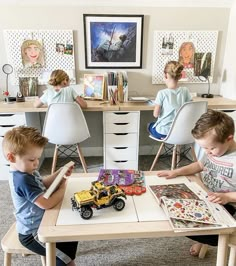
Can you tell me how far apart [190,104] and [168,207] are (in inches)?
50.7

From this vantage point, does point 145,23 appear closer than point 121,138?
No

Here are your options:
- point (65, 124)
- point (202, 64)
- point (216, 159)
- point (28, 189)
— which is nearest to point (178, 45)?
point (202, 64)

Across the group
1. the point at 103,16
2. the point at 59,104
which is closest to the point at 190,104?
the point at 59,104

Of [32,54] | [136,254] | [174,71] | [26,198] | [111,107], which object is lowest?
[136,254]

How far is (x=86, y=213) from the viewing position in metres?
0.91

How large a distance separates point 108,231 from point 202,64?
2.59m

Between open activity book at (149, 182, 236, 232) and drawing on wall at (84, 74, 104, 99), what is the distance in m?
1.78

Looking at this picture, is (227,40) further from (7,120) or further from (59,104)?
(7,120)

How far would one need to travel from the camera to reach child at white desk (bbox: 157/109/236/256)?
113cm

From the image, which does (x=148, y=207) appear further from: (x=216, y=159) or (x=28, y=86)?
(x=28, y=86)

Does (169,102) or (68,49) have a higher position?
(68,49)

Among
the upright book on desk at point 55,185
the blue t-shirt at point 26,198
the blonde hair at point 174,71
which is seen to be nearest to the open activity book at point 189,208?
the upright book on desk at point 55,185

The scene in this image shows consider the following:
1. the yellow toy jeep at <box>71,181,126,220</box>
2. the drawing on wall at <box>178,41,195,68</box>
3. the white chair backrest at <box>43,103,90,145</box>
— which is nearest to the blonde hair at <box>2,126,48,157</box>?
the yellow toy jeep at <box>71,181,126,220</box>

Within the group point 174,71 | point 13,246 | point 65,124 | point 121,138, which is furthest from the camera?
point 121,138
